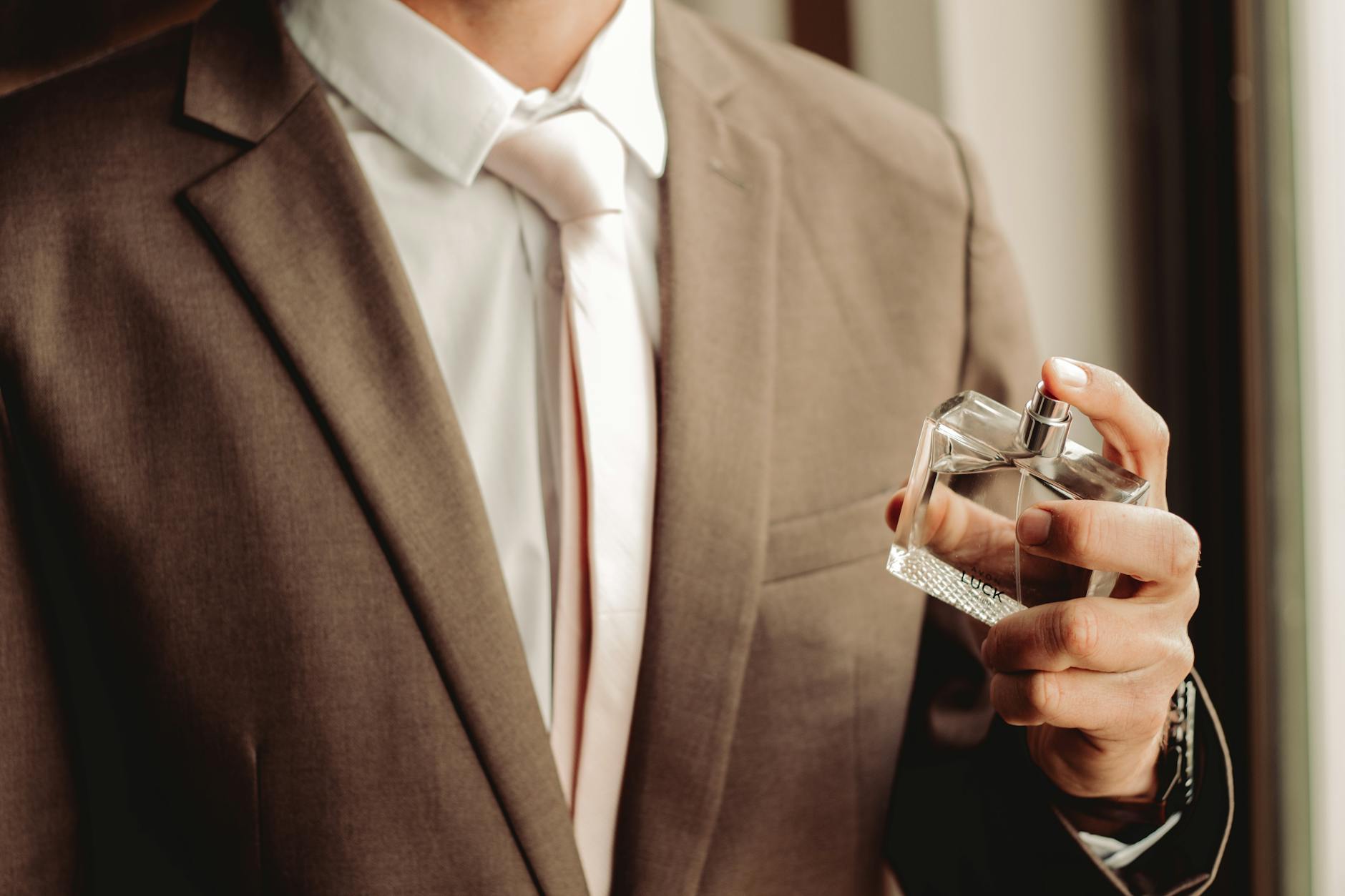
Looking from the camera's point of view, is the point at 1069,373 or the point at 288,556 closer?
the point at 1069,373

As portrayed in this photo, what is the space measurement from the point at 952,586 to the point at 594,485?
26 centimetres

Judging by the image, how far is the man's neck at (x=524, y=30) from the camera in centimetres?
78

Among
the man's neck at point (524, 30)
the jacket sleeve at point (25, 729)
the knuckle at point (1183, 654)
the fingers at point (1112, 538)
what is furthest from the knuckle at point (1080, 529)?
the jacket sleeve at point (25, 729)

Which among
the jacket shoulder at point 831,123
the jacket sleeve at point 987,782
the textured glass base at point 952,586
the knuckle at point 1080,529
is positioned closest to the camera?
the knuckle at point 1080,529

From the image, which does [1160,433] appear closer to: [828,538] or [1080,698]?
[1080,698]

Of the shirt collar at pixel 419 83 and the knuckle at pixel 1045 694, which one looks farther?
the shirt collar at pixel 419 83

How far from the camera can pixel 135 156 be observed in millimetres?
704

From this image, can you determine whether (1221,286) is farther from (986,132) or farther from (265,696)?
(265,696)

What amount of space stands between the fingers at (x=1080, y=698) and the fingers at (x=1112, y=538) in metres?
0.07

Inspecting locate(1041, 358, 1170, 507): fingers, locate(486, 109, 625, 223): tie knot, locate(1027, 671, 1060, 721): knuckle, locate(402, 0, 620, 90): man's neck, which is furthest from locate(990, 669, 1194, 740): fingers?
locate(402, 0, 620, 90): man's neck

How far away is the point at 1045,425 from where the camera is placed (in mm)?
556

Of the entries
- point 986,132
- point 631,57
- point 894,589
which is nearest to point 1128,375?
point 986,132

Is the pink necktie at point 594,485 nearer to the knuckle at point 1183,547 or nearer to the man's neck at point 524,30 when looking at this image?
the man's neck at point 524,30

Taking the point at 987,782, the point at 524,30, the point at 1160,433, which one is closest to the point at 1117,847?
the point at 987,782
